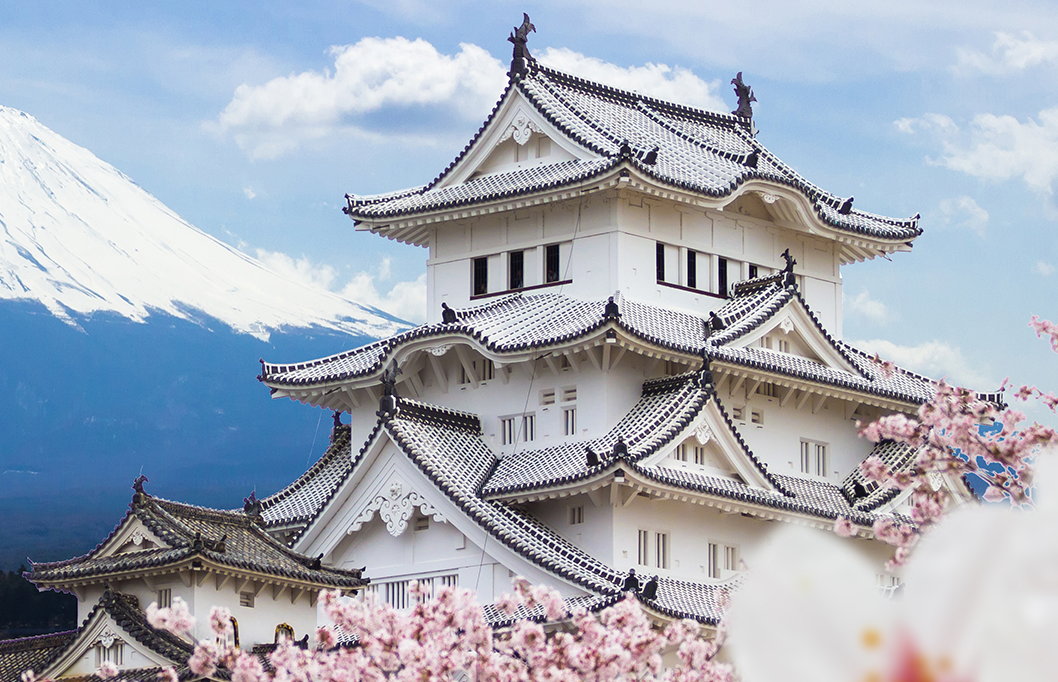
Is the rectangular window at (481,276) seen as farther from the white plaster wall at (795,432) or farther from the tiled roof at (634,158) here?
the white plaster wall at (795,432)

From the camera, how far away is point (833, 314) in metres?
35.6

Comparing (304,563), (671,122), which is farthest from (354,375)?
(671,122)

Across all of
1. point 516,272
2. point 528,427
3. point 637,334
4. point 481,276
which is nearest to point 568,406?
point 528,427

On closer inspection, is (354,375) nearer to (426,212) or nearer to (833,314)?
(426,212)

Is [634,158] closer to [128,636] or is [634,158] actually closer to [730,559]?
[730,559]

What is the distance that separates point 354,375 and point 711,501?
25.6 ft

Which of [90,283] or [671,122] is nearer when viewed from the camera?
[671,122]

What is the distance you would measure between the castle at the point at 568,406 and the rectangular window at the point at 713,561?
64 millimetres

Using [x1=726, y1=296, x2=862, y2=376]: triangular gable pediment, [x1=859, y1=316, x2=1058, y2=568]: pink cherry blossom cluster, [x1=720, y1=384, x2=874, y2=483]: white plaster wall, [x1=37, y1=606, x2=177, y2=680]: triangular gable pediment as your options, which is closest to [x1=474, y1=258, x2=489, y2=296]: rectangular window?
[x1=720, y1=384, x2=874, y2=483]: white plaster wall

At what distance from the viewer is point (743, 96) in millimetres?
39312

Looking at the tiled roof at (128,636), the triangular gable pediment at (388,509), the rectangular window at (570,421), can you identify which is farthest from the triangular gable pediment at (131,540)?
the rectangular window at (570,421)

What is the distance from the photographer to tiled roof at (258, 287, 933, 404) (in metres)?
29.3

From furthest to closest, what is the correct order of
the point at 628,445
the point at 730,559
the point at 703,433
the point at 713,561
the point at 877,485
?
1. the point at 877,485
2. the point at 730,559
3. the point at 713,561
4. the point at 703,433
5. the point at 628,445

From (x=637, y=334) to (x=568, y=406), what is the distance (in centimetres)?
242
